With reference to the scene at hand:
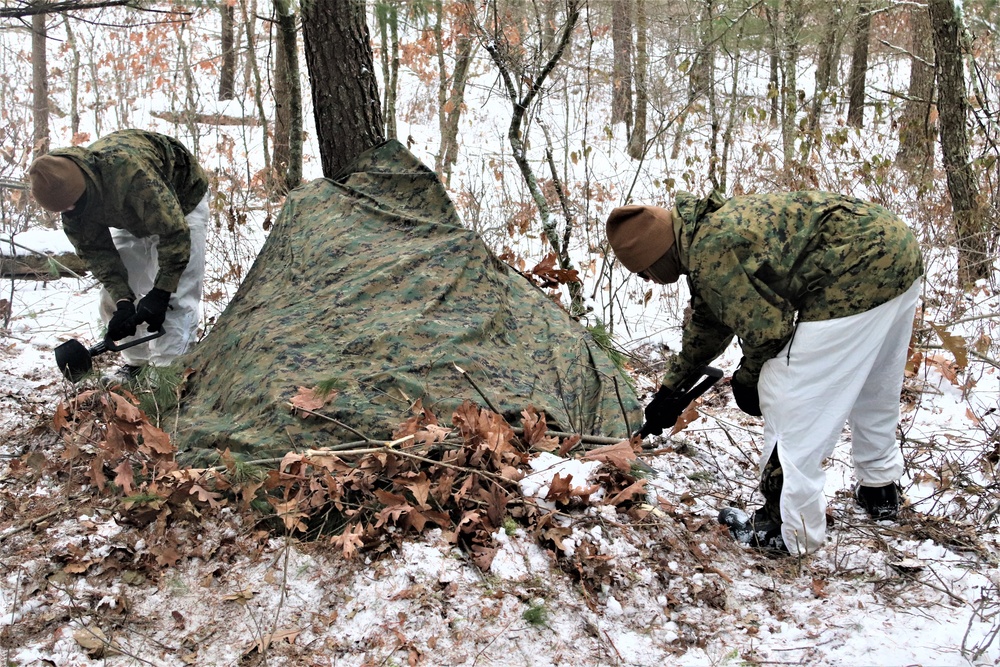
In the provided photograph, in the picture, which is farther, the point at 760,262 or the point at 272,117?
the point at 272,117

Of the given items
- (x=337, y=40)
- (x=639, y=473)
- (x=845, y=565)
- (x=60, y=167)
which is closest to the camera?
(x=845, y=565)

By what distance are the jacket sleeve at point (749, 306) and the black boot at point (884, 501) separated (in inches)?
36.0

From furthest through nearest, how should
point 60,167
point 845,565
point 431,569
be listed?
1. point 60,167
2. point 845,565
3. point 431,569

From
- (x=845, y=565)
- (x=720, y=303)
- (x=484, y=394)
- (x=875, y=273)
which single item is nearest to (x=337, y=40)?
(x=484, y=394)

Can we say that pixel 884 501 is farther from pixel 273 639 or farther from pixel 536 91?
pixel 536 91

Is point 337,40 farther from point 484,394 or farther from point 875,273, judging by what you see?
point 875,273

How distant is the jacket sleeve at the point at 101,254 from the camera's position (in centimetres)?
436

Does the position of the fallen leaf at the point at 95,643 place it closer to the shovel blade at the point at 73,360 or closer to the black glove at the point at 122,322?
the shovel blade at the point at 73,360

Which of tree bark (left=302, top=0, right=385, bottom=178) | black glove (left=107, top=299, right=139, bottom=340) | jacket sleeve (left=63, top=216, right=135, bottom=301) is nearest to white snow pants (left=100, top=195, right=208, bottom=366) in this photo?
jacket sleeve (left=63, top=216, right=135, bottom=301)

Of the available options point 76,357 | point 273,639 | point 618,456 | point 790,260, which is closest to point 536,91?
point 790,260

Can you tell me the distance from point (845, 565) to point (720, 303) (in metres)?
1.09

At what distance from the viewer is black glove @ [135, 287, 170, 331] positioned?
4363mm

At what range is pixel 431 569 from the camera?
2607mm

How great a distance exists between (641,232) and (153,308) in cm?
296
